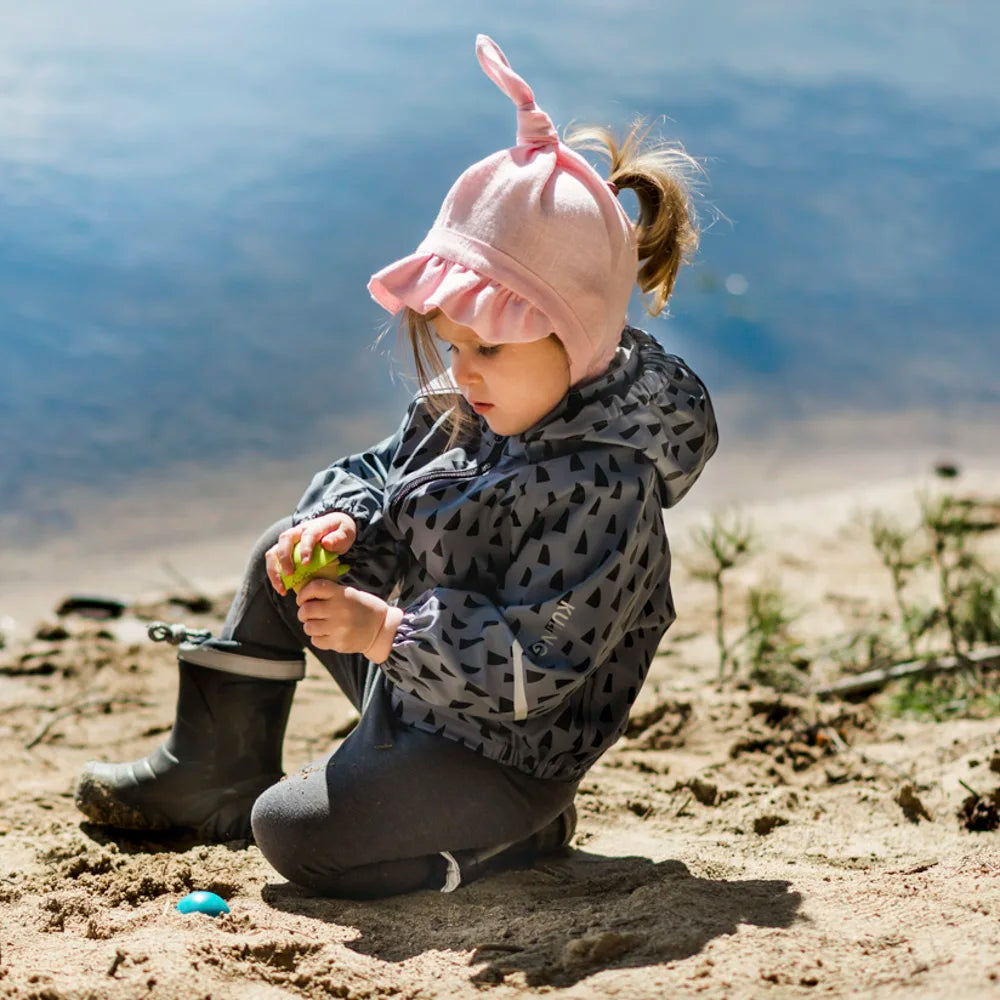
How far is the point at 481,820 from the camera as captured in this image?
6.83 ft

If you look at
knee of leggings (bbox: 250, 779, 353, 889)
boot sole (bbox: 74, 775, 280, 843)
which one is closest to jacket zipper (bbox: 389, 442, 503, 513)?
knee of leggings (bbox: 250, 779, 353, 889)

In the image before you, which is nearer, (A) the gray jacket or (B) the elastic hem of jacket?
(A) the gray jacket

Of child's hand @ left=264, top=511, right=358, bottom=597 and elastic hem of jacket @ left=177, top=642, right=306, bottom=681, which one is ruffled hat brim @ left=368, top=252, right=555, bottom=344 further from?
elastic hem of jacket @ left=177, top=642, right=306, bottom=681

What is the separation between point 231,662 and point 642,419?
2.72ft

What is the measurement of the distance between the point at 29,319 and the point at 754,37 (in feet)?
23.5

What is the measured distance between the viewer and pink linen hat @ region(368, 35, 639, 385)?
1.93 meters

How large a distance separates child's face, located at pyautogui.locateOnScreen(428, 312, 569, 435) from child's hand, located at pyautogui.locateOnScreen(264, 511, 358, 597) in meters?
0.28

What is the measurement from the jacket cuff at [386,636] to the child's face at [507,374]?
0.32m

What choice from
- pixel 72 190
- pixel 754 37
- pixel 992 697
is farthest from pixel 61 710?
pixel 754 37

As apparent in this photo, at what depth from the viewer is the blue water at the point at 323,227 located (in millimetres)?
6410

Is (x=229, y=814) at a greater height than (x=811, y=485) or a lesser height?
lesser

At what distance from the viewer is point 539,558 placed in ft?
6.43

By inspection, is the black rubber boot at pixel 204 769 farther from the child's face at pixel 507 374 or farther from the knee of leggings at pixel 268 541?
the child's face at pixel 507 374

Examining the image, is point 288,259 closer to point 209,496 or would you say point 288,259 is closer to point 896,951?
point 209,496
